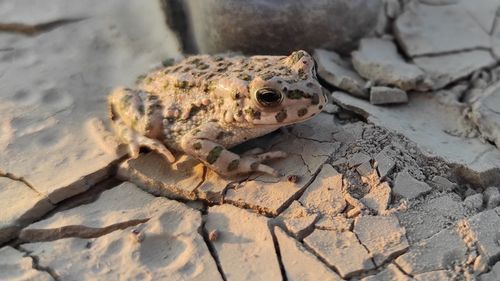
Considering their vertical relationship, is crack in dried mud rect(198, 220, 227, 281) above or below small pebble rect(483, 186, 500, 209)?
above

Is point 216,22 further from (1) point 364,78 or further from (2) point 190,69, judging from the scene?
(1) point 364,78

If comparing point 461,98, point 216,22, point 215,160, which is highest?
point 216,22

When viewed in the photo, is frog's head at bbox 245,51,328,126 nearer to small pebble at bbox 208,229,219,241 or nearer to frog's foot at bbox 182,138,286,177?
frog's foot at bbox 182,138,286,177

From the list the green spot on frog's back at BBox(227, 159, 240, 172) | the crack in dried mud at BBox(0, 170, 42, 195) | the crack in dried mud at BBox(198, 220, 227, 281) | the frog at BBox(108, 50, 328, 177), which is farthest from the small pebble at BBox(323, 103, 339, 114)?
the crack in dried mud at BBox(0, 170, 42, 195)

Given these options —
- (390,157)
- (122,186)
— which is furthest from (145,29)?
(390,157)

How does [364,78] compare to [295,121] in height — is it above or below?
below

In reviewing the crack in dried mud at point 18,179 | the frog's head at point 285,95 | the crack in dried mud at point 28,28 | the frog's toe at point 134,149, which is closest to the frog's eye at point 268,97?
the frog's head at point 285,95

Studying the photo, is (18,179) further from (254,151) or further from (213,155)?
(254,151)

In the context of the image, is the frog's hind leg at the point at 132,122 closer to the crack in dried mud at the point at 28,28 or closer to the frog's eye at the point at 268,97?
the frog's eye at the point at 268,97
